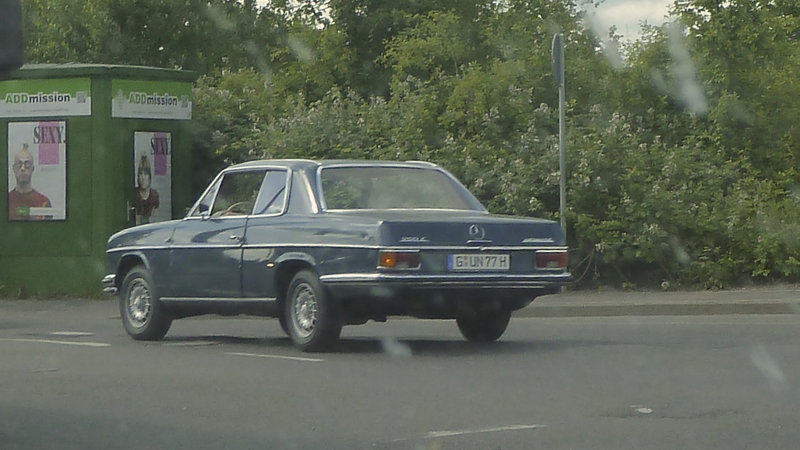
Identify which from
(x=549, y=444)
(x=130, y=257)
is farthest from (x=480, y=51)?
(x=549, y=444)

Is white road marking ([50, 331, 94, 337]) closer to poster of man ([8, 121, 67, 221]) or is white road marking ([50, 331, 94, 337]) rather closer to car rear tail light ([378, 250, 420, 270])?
car rear tail light ([378, 250, 420, 270])

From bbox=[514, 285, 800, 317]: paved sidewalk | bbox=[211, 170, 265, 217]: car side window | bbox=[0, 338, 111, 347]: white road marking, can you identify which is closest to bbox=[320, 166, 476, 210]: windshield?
bbox=[211, 170, 265, 217]: car side window

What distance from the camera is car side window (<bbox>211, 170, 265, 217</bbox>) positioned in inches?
585

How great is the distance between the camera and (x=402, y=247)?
13.1 metres

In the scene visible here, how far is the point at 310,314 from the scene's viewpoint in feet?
45.1

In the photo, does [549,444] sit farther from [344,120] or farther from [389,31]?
[389,31]

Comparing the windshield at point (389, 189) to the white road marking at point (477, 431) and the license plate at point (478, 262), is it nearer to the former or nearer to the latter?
the license plate at point (478, 262)

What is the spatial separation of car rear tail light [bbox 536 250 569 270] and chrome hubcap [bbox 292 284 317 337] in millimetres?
1778

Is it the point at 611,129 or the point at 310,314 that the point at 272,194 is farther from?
the point at 611,129

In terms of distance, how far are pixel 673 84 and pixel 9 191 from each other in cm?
920

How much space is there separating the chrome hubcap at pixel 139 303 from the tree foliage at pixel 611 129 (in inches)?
268

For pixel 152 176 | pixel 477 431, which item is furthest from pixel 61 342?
pixel 152 176

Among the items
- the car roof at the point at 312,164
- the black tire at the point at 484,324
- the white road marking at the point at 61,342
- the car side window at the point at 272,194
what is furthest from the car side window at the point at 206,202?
the black tire at the point at 484,324

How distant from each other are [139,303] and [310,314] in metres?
2.51
